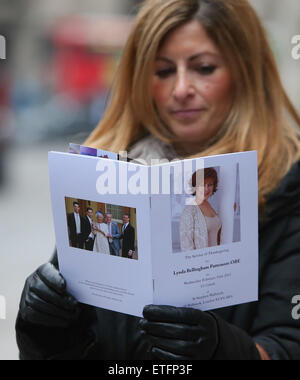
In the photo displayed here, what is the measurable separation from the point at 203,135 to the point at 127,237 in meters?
0.62

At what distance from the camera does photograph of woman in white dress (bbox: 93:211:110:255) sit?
1486 mm

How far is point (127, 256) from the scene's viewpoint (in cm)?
145

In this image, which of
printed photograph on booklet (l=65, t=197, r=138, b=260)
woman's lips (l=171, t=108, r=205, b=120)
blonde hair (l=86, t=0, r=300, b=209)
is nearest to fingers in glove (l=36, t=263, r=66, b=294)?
printed photograph on booklet (l=65, t=197, r=138, b=260)

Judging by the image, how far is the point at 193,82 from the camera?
183 cm

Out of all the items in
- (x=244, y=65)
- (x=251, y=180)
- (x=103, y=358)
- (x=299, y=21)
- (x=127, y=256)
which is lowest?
(x=103, y=358)

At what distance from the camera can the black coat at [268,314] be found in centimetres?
164

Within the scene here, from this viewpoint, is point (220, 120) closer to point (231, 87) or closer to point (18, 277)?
point (231, 87)

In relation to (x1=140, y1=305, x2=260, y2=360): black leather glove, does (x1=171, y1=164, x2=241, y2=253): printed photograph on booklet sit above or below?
above

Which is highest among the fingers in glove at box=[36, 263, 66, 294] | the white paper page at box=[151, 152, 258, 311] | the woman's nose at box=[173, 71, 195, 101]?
the woman's nose at box=[173, 71, 195, 101]

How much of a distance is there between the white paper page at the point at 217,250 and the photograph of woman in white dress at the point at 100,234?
0.16m

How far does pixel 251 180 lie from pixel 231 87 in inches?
20.4

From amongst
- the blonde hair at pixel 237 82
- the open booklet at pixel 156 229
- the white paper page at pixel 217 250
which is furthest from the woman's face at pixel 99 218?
the blonde hair at pixel 237 82

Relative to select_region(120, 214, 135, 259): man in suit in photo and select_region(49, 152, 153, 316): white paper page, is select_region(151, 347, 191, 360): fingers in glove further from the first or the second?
select_region(120, 214, 135, 259): man in suit in photo
